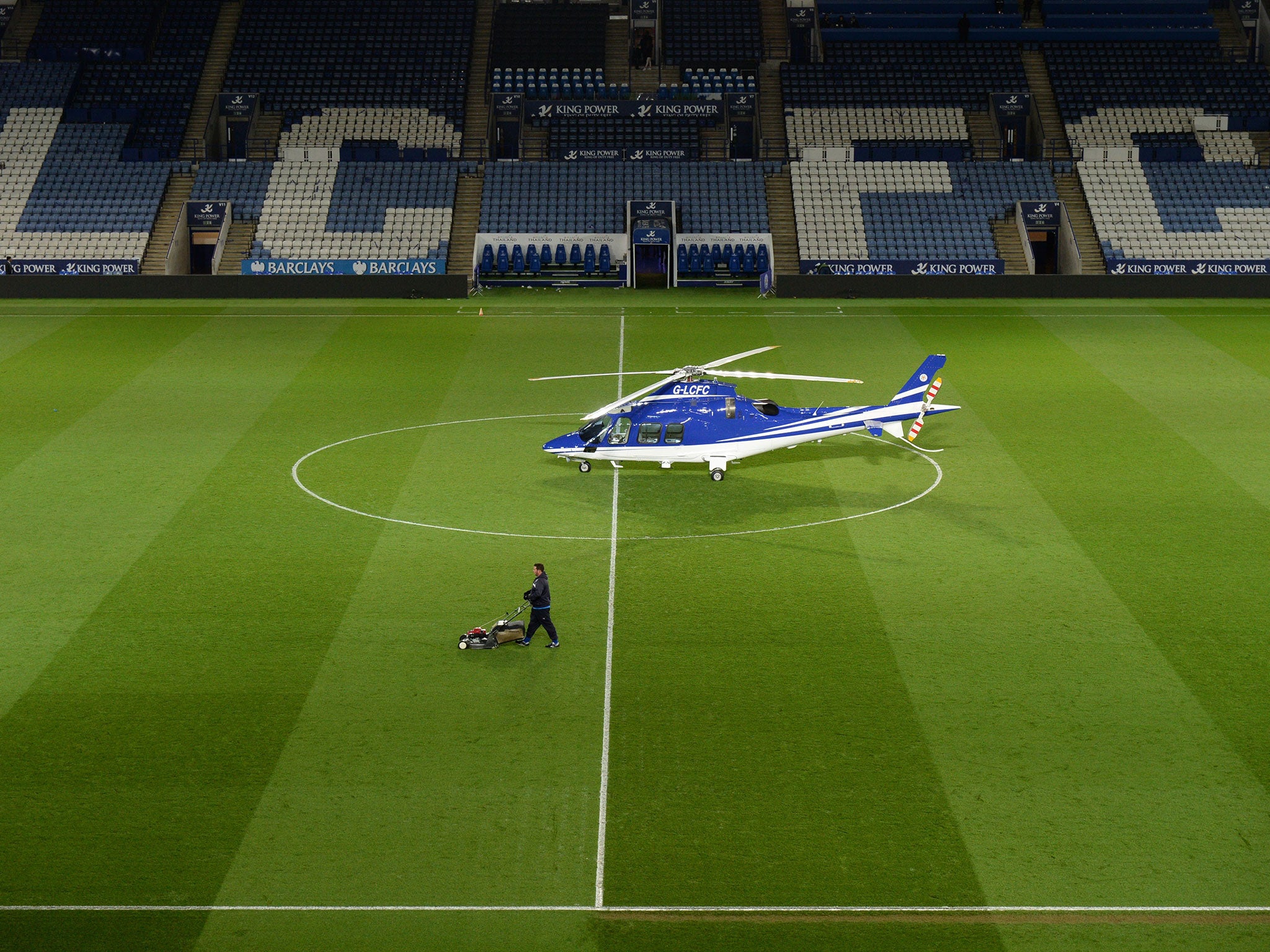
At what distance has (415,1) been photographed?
65.6 m

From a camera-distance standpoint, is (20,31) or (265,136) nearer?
(265,136)

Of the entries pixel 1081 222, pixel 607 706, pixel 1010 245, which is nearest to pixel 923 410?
pixel 607 706

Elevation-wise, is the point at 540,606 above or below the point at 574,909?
above

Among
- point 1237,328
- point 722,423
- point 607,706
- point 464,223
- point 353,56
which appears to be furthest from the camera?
point 353,56

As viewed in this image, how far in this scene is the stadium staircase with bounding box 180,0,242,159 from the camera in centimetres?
5919

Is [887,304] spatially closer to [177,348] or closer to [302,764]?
[177,348]

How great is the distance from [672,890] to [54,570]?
1309cm

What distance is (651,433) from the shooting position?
27.1 metres

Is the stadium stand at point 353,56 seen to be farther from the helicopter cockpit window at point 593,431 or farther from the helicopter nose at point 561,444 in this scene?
the helicopter cockpit window at point 593,431

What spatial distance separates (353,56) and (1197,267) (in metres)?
37.6

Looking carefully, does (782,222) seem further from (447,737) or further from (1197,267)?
(447,737)

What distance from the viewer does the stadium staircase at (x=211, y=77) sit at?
194 ft

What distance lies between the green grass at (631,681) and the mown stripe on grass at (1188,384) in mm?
274

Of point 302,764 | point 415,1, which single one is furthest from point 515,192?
point 302,764
